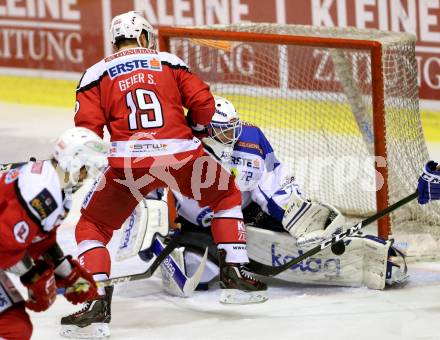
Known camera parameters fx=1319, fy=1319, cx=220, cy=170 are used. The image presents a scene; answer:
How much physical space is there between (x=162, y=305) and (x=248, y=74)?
5.98ft

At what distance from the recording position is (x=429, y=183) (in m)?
5.09

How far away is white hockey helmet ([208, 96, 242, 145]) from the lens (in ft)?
17.4

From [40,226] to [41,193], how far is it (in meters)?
0.11

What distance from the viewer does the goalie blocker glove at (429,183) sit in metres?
5.08

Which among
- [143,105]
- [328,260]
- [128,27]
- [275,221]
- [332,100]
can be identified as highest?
[128,27]

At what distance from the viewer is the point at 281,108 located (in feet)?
22.0

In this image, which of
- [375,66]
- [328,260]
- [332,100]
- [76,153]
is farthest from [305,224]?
[76,153]

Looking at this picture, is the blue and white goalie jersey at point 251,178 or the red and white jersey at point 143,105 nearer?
the red and white jersey at point 143,105

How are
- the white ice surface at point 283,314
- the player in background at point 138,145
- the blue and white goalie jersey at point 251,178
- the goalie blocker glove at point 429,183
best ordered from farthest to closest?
the blue and white goalie jersey at point 251,178 < the goalie blocker glove at point 429,183 < the player in background at point 138,145 < the white ice surface at point 283,314

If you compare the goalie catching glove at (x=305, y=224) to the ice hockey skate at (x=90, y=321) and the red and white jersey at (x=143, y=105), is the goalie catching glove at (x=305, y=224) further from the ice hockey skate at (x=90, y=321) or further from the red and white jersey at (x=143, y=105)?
the ice hockey skate at (x=90, y=321)

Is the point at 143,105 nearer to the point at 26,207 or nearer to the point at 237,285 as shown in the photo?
the point at 237,285

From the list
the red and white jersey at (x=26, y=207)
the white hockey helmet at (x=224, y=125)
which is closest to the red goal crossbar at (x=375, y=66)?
the white hockey helmet at (x=224, y=125)

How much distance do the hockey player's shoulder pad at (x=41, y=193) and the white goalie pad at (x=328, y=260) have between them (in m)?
1.76

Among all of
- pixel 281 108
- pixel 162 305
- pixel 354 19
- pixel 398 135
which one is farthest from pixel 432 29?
pixel 162 305
